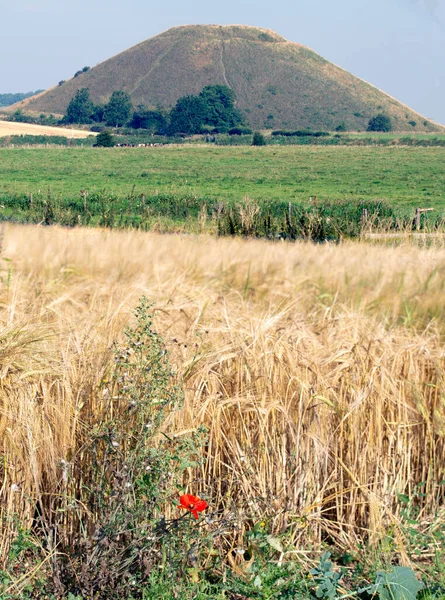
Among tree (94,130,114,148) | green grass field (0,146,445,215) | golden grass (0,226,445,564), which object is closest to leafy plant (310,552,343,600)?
golden grass (0,226,445,564)

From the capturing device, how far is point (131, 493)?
3088 mm

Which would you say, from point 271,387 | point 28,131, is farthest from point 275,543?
point 28,131

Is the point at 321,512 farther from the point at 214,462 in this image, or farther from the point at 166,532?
the point at 166,532

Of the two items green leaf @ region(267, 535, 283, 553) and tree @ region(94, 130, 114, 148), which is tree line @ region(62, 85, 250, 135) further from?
green leaf @ region(267, 535, 283, 553)

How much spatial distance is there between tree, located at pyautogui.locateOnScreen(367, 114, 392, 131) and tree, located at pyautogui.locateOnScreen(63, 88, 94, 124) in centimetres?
5715

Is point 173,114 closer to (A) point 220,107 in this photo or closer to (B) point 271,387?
(A) point 220,107

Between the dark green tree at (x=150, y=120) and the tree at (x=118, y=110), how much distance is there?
130 inches

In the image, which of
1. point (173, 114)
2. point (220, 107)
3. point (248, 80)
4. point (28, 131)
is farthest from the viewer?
point (248, 80)

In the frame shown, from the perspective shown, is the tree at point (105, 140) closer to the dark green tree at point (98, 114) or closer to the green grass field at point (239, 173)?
the green grass field at point (239, 173)

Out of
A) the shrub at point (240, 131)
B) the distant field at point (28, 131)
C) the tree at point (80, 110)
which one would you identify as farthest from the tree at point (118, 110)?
the distant field at point (28, 131)

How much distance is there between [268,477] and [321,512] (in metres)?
0.29

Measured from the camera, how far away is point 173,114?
5468 inches

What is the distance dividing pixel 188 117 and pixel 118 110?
1862cm

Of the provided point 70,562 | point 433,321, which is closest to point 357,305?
point 433,321
